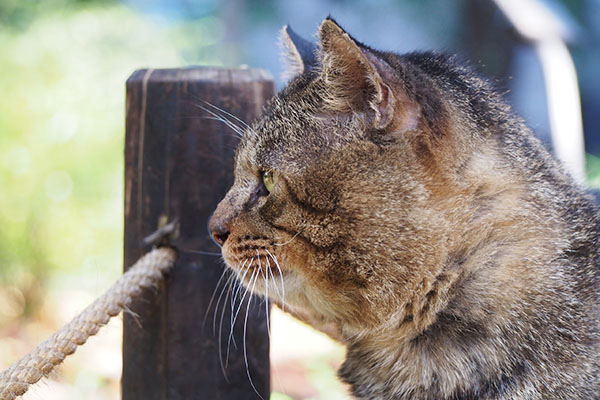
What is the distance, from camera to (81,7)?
620 cm

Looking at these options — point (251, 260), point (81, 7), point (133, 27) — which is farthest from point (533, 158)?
point (81, 7)

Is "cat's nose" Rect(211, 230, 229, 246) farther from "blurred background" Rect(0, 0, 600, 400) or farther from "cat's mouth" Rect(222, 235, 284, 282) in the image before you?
"blurred background" Rect(0, 0, 600, 400)

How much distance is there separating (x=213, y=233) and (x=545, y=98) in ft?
12.0

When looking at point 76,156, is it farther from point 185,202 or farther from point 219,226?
point 219,226

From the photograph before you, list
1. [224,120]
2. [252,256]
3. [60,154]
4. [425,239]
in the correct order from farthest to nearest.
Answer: [60,154], [224,120], [252,256], [425,239]

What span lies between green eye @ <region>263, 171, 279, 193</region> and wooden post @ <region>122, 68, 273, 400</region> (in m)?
0.25

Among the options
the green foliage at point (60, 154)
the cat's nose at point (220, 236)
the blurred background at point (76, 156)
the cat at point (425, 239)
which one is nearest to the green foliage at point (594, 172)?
the blurred background at point (76, 156)

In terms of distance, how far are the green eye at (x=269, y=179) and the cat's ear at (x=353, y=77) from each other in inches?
9.8

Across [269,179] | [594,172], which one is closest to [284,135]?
[269,179]

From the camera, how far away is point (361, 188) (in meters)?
1.62

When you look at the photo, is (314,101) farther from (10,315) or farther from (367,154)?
(10,315)

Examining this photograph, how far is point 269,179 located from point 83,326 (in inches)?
24.8

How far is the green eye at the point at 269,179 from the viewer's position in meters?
1.74

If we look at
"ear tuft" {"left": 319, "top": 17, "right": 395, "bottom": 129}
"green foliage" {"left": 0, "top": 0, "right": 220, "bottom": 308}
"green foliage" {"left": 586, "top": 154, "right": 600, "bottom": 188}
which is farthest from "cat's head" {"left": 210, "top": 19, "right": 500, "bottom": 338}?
"green foliage" {"left": 0, "top": 0, "right": 220, "bottom": 308}
